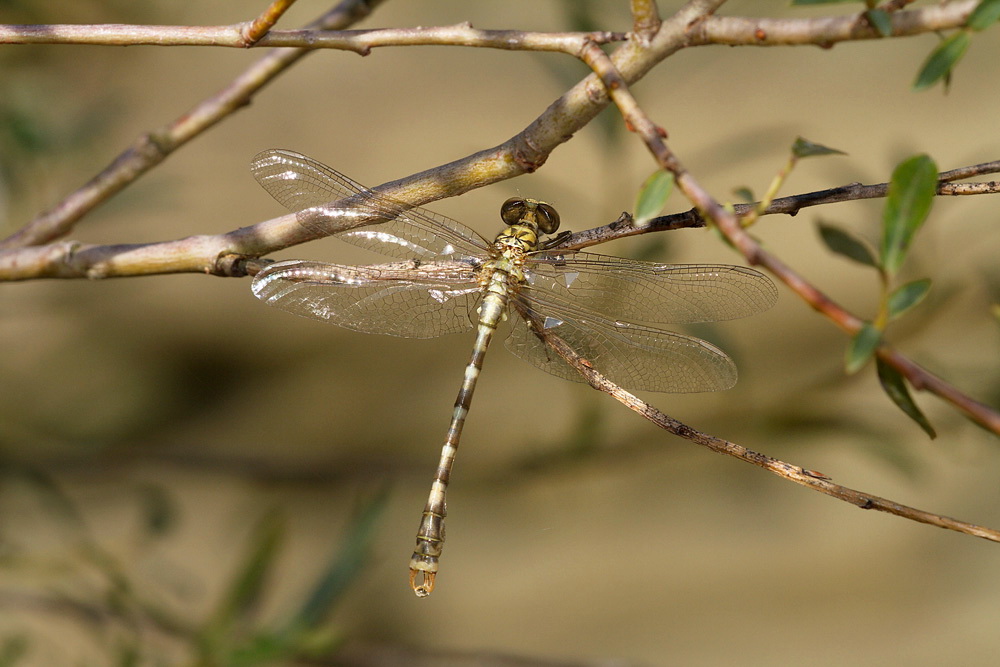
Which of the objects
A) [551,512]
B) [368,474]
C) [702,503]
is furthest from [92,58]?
[702,503]

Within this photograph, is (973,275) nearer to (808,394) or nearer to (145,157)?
(808,394)

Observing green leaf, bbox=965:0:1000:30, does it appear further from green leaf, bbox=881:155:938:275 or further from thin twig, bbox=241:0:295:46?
thin twig, bbox=241:0:295:46

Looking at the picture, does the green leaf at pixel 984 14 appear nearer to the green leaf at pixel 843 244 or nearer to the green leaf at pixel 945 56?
the green leaf at pixel 945 56

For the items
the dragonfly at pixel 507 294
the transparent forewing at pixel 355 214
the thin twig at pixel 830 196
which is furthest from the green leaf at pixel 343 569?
the thin twig at pixel 830 196

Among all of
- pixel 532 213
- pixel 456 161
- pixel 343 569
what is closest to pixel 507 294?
pixel 532 213

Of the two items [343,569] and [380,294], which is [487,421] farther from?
[380,294]
